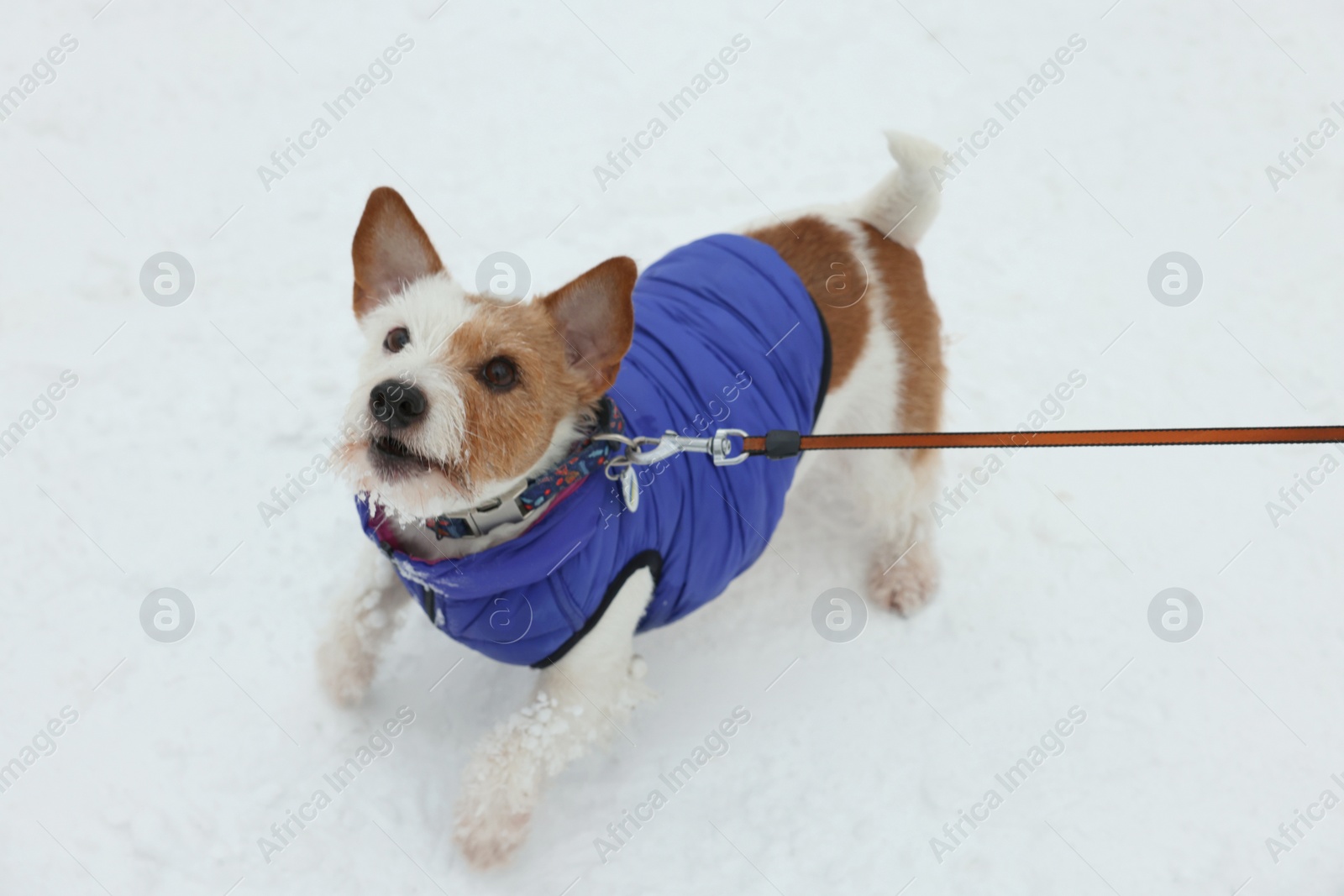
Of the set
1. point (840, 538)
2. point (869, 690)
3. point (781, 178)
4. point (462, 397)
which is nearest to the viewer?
point (462, 397)

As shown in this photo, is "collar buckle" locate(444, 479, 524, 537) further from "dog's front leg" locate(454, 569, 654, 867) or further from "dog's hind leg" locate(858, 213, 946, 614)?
"dog's hind leg" locate(858, 213, 946, 614)

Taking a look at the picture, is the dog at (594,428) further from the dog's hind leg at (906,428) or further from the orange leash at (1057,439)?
the orange leash at (1057,439)

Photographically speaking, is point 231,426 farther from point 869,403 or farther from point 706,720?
point 869,403

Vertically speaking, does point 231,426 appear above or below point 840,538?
below

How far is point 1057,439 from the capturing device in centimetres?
234

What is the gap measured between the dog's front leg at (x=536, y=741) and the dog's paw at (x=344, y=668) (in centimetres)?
49

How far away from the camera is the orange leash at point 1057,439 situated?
7.11ft

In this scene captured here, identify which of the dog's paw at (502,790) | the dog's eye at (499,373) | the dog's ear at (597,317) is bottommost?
the dog's paw at (502,790)

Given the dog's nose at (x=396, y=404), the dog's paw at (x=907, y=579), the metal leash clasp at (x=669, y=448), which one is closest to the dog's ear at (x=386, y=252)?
the dog's nose at (x=396, y=404)

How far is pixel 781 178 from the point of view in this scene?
4930mm

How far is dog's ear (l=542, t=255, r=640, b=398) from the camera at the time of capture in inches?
86.0

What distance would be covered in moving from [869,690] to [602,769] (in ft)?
3.45

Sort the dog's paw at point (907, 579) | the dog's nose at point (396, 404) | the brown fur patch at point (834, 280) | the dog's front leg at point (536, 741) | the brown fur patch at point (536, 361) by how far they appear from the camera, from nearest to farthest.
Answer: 1. the dog's nose at point (396, 404)
2. the brown fur patch at point (536, 361)
3. the dog's front leg at point (536, 741)
4. the brown fur patch at point (834, 280)
5. the dog's paw at point (907, 579)

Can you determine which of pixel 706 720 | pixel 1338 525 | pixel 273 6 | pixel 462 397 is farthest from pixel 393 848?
pixel 273 6
